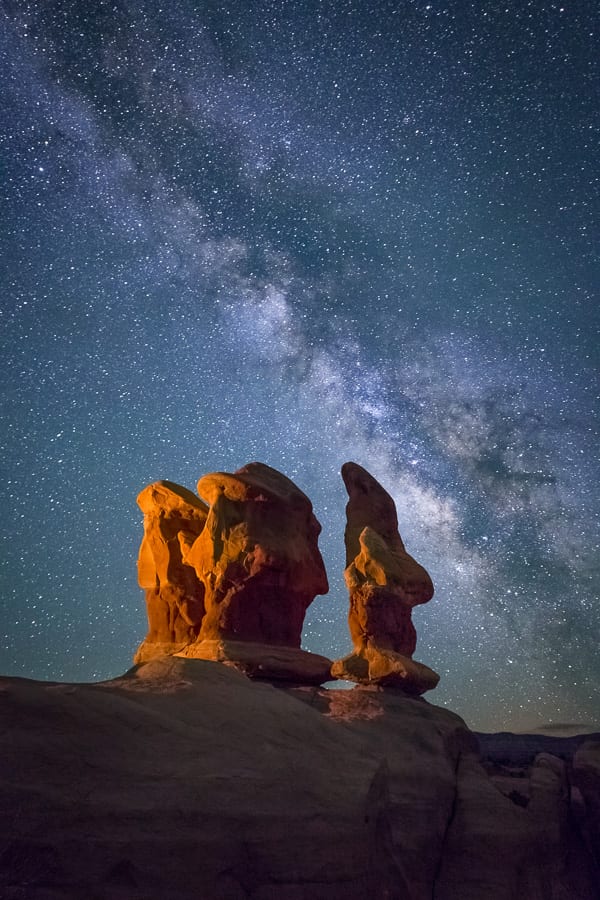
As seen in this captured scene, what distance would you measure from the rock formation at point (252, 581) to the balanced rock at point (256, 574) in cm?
3

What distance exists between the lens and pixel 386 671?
14812 mm

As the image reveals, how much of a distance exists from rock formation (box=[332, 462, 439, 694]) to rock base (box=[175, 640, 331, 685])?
68 centimetres

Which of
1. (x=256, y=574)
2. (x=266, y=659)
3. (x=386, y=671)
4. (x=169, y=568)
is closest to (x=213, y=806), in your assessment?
(x=266, y=659)

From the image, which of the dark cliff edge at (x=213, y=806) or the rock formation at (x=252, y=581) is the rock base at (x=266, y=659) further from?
the dark cliff edge at (x=213, y=806)

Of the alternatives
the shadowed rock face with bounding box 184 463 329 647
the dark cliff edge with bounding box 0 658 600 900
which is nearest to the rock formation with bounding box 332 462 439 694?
the shadowed rock face with bounding box 184 463 329 647

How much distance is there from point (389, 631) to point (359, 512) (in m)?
4.29

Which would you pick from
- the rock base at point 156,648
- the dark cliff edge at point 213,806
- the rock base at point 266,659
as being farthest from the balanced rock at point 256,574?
the dark cliff edge at point 213,806

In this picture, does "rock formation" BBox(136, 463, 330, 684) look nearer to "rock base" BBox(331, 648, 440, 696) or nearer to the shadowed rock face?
the shadowed rock face

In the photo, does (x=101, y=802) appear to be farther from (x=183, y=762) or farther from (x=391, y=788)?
(x=391, y=788)

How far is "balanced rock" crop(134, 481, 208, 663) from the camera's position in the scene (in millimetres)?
19016

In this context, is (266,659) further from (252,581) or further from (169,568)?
(169,568)

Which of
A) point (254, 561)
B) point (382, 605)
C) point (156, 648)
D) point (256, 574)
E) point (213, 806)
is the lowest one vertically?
point (213, 806)

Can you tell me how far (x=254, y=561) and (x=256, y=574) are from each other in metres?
0.36

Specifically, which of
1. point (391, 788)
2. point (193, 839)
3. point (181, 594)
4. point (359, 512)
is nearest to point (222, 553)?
point (181, 594)
